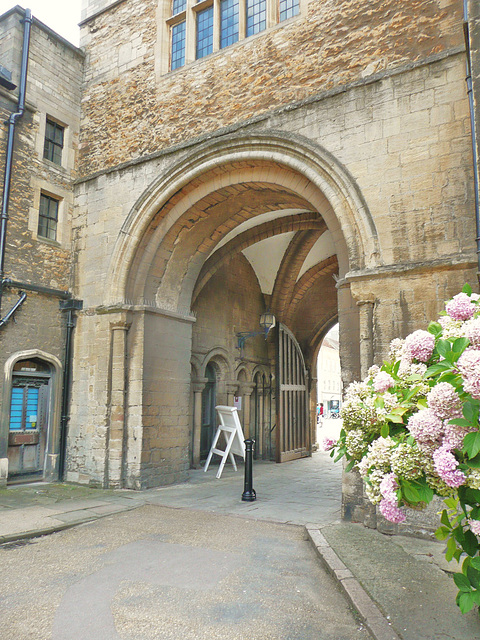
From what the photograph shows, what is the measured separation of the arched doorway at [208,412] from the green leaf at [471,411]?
30.9 ft

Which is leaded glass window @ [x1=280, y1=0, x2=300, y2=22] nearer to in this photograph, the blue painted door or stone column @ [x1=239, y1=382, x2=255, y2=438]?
the blue painted door

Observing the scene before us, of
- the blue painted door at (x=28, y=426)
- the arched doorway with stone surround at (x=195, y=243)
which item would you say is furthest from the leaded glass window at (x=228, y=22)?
the blue painted door at (x=28, y=426)

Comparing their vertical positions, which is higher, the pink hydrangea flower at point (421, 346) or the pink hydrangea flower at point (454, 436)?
the pink hydrangea flower at point (421, 346)

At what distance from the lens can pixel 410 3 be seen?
6375 mm

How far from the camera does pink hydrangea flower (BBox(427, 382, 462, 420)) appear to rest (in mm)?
1948

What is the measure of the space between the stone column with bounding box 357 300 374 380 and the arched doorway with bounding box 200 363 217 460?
5755mm

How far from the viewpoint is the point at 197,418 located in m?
10.5

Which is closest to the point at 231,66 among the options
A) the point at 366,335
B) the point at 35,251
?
the point at 35,251

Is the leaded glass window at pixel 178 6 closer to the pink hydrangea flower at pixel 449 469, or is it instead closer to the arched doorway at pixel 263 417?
the arched doorway at pixel 263 417

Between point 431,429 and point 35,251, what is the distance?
824 cm

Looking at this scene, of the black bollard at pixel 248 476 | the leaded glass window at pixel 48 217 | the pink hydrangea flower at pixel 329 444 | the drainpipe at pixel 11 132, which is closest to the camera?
the pink hydrangea flower at pixel 329 444

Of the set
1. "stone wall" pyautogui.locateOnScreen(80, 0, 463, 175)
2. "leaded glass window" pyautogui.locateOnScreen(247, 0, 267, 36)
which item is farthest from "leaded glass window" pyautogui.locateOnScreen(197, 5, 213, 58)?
"leaded glass window" pyautogui.locateOnScreen(247, 0, 267, 36)

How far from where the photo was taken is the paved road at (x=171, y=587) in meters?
3.10

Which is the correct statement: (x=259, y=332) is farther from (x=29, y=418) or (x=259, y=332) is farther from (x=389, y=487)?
(x=389, y=487)
